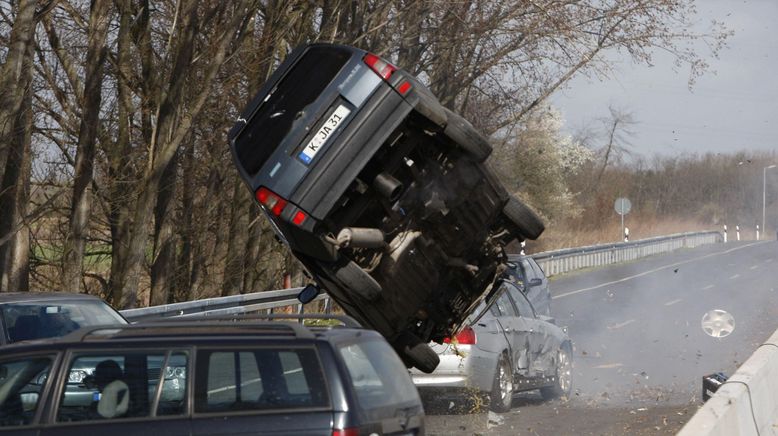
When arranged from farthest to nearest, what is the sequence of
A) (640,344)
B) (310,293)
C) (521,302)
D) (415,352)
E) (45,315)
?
(640,344) → (521,302) → (310,293) → (415,352) → (45,315)

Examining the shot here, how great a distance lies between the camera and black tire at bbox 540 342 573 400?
45.0 ft

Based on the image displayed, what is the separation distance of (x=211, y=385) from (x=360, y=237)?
3.69 m

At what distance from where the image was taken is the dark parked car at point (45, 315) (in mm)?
9352

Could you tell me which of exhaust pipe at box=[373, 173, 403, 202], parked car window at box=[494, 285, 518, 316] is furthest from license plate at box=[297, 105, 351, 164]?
parked car window at box=[494, 285, 518, 316]

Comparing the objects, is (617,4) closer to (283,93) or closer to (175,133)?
(175,133)

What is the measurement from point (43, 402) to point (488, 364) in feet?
21.3

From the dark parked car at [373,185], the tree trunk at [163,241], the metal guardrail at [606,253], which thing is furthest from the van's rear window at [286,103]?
the metal guardrail at [606,253]

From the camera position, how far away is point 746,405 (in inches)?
291

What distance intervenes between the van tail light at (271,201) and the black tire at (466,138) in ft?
5.02

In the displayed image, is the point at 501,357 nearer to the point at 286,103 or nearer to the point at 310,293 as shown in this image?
the point at 310,293

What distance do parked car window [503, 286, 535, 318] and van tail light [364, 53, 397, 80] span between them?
15.0 feet

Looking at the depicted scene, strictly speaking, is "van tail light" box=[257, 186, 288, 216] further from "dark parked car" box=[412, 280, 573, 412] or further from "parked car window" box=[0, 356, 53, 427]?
"parked car window" box=[0, 356, 53, 427]

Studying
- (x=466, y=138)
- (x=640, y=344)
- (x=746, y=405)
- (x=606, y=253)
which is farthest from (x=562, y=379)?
(x=606, y=253)

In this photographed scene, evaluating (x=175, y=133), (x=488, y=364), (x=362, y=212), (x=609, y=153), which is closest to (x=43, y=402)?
(x=362, y=212)
